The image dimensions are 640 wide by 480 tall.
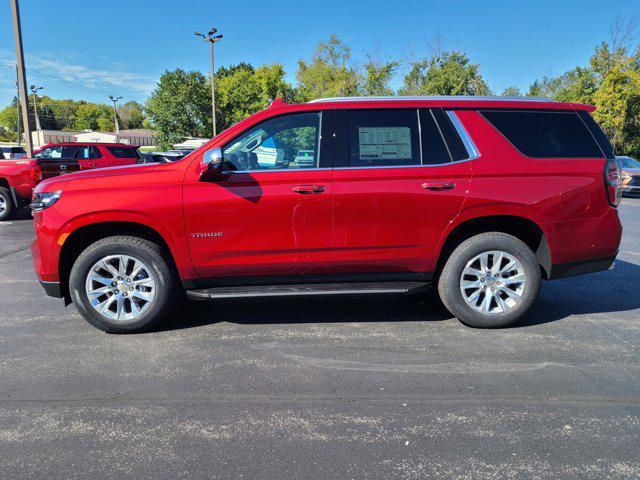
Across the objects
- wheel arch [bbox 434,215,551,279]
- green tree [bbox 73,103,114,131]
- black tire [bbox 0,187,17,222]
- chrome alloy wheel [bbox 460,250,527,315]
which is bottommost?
chrome alloy wheel [bbox 460,250,527,315]

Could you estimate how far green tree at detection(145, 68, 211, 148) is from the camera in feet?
172

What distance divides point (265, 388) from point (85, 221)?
2.12 metres

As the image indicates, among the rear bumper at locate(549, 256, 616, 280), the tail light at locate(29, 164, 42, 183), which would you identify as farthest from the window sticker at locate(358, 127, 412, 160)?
the tail light at locate(29, 164, 42, 183)

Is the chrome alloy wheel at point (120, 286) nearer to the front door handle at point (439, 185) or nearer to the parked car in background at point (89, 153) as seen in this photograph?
the front door handle at point (439, 185)

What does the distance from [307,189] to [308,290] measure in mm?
873

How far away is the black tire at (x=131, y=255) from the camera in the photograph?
4059 millimetres

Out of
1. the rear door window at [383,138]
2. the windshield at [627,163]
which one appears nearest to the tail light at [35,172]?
the rear door window at [383,138]

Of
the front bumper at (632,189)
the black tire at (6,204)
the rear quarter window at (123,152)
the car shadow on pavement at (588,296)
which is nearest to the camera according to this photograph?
the car shadow on pavement at (588,296)

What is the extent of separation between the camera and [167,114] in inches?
2078

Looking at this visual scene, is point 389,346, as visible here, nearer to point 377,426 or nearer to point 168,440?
point 377,426

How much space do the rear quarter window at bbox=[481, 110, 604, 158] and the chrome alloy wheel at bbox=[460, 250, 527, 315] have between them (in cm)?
99

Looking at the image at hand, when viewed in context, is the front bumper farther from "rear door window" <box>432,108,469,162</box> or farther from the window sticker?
the window sticker

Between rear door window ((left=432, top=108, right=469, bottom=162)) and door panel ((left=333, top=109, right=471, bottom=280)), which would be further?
rear door window ((left=432, top=108, right=469, bottom=162))

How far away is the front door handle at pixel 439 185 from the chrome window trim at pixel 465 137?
294 millimetres
